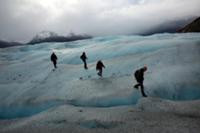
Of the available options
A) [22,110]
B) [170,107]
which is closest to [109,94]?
[170,107]

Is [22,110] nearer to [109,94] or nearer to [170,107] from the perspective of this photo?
[109,94]

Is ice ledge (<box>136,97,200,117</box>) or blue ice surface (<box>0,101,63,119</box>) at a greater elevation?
ice ledge (<box>136,97,200,117</box>)

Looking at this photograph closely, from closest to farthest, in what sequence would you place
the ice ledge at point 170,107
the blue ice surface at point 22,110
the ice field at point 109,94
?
the ice field at point 109,94, the ice ledge at point 170,107, the blue ice surface at point 22,110

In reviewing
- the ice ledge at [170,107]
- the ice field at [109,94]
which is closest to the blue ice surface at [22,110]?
the ice field at [109,94]

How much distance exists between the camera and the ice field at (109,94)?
11836 mm

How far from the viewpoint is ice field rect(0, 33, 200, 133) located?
11.8 metres

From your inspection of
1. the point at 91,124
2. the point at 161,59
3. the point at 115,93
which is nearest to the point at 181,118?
the point at 91,124

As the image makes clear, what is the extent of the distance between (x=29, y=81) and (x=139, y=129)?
50.9ft

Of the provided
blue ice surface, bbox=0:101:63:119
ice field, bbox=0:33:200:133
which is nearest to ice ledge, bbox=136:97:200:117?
ice field, bbox=0:33:200:133

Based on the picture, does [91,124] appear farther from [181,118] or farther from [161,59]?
[161,59]

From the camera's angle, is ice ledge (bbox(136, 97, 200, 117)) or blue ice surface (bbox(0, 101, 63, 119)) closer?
ice ledge (bbox(136, 97, 200, 117))

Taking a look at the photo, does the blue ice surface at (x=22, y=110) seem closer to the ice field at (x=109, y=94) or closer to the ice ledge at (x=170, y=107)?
the ice field at (x=109, y=94)

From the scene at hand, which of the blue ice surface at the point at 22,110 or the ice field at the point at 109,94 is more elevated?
the ice field at the point at 109,94

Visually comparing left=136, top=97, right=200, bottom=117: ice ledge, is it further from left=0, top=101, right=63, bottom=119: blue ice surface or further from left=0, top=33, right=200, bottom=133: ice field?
left=0, top=101, right=63, bottom=119: blue ice surface
